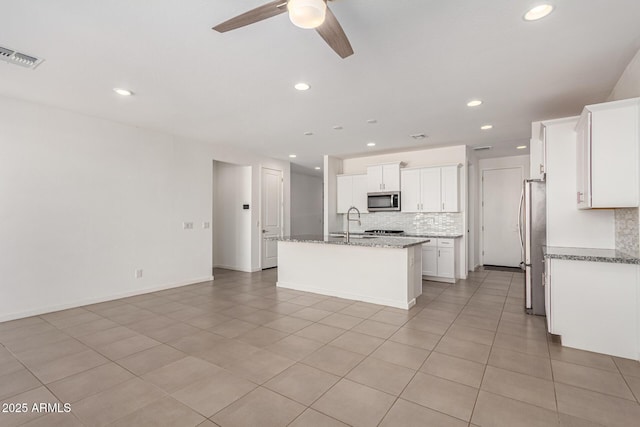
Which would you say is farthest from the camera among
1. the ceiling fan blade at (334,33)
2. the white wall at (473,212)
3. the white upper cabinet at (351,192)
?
the white upper cabinet at (351,192)

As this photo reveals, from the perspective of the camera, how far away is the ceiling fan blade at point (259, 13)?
1.62 m

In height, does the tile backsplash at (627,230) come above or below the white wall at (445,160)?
below

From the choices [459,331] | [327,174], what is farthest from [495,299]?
[327,174]

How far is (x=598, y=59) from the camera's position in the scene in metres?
2.69

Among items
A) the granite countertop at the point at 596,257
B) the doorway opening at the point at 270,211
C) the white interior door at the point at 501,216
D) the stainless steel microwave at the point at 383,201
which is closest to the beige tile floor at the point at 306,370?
the granite countertop at the point at 596,257

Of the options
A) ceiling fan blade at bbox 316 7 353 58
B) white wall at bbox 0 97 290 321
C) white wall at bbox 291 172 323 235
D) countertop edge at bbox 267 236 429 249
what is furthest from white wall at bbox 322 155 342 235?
ceiling fan blade at bbox 316 7 353 58

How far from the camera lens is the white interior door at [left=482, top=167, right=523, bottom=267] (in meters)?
6.96

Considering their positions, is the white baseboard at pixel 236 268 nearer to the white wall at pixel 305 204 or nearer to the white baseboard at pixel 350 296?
the white baseboard at pixel 350 296

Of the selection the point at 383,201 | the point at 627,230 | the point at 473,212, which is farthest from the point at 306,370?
the point at 473,212

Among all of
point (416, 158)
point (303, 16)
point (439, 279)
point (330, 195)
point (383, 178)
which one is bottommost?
point (439, 279)

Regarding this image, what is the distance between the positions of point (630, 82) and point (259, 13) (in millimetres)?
3450

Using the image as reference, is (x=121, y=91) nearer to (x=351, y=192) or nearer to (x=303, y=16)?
(x=303, y=16)

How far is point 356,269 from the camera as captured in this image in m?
4.45

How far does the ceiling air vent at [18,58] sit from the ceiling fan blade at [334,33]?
2714 mm
